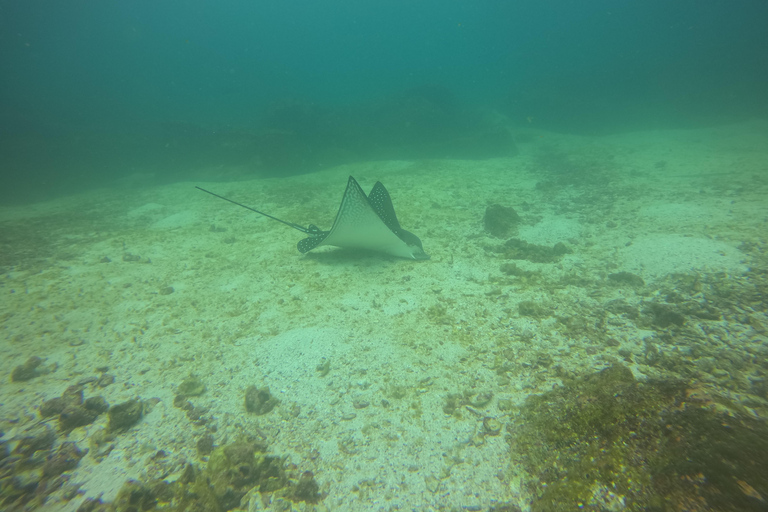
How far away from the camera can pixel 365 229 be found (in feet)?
13.5

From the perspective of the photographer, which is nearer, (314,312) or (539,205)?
(314,312)

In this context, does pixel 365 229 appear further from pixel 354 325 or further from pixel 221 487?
pixel 221 487

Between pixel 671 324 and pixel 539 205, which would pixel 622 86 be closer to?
pixel 539 205

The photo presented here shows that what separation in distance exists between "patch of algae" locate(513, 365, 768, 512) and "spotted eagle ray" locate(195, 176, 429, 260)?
291 cm

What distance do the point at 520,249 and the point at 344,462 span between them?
4221mm


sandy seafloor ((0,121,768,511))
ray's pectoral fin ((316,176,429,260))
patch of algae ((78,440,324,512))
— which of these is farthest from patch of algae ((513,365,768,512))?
ray's pectoral fin ((316,176,429,260))

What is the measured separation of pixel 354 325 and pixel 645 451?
8.85 ft

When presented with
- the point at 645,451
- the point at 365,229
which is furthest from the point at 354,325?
the point at 645,451

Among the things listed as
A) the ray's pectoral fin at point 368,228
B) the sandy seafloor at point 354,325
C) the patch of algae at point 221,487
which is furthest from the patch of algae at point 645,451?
the ray's pectoral fin at point 368,228

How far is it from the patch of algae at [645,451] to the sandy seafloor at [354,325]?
0.36 metres

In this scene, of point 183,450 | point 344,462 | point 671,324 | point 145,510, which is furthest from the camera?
point 671,324

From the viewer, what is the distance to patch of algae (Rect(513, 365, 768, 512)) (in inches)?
43.7

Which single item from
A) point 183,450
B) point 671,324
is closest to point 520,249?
point 671,324

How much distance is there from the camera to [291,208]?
7918 mm
